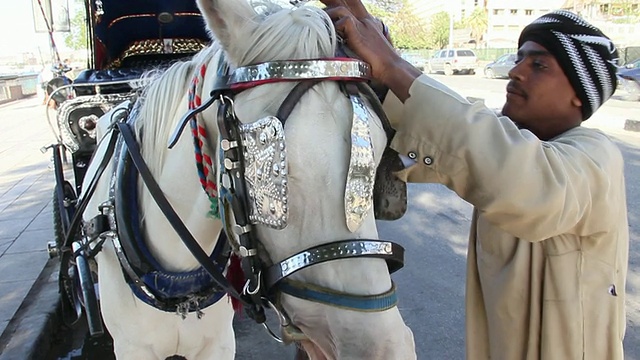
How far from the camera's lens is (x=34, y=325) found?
3.39 m

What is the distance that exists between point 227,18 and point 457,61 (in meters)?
31.2

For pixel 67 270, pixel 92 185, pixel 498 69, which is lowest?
pixel 498 69

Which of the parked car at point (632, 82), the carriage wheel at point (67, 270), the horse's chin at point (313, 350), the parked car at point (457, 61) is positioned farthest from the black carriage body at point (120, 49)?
the parked car at point (457, 61)

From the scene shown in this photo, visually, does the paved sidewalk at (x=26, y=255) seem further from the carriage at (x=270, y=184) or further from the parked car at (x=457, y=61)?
the parked car at (x=457, y=61)

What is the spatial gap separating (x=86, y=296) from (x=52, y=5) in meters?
2.55

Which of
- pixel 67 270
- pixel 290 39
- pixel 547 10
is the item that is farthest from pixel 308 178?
pixel 547 10

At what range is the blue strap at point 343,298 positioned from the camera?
0.99 m

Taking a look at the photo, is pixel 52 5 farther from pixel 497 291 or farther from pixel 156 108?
pixel 497 291

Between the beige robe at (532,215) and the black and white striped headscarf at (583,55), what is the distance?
11 centimetres

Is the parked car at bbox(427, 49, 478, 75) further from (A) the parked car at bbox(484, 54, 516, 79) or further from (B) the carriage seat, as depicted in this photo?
(B) the carriage seat

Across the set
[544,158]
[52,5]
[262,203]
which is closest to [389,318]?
[262,203]

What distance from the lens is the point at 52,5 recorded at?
3504mm

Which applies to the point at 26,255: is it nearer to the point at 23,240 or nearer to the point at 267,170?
the point at 23,240

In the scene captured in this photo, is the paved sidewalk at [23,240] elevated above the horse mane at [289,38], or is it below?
below
